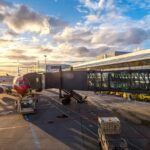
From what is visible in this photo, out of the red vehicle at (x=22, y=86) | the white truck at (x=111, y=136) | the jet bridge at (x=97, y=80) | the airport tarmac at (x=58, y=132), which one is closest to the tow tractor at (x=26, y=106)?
the airport tarmac at (x=58, y=132)

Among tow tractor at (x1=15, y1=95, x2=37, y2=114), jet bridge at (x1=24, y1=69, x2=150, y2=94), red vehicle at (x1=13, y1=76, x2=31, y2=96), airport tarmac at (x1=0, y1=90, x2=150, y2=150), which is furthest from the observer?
red vehicle at (x1=13, y1=76, x2=31, y2=96)

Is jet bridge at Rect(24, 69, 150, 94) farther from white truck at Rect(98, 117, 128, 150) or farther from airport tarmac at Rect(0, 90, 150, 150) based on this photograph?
white truck at Rect(98, 117, 128, 150)

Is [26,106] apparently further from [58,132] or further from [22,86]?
[58,132]

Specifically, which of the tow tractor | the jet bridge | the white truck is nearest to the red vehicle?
the jet bridge

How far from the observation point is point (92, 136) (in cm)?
2984

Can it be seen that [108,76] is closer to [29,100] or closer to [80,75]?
[80,75]

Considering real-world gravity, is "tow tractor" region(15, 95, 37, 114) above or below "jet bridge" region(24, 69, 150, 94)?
below

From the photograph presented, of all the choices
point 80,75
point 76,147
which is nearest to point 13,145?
point 76,147

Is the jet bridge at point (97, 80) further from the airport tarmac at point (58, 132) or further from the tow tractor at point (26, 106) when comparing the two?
the tow tractor at point (26, 106)

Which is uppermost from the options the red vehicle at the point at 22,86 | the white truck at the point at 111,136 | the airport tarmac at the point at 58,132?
the red vehicle at the point at 22,86

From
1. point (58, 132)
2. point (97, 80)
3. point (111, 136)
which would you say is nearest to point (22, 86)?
point (97, 80)

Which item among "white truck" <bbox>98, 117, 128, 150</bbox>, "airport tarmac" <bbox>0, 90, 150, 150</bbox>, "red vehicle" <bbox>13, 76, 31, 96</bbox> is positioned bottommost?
"airport tarmac" <bbox>0, 90, 150, 150</bbox>

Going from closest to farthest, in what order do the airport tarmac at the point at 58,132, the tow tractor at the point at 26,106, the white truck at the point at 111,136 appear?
the white truck at the point at 111,136
the airport tarmac at the point at 58,132
the tow tractor at the point at 26,106

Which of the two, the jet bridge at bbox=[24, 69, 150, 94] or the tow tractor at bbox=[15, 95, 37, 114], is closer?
the jet bridge at bbox=[24, 69, 150, 94]
